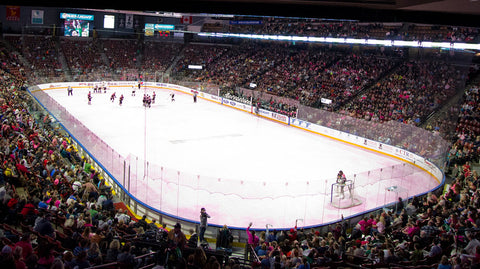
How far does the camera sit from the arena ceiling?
4473 millimetres

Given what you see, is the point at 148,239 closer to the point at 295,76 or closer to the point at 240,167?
the point at 240,167

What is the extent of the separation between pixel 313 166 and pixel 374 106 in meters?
8.86

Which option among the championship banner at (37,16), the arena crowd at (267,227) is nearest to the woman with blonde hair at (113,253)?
the arena crowd at (267,227)

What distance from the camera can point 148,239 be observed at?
26.8ft

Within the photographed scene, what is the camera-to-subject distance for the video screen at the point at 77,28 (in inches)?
1828

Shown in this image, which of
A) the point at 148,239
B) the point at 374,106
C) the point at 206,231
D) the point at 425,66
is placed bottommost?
the point at 206,231

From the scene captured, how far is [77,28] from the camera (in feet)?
154

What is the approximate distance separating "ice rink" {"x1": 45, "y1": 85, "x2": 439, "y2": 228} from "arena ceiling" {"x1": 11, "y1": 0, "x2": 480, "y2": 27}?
7.70 meters

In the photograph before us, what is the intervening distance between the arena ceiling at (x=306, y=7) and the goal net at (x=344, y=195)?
28.5ft

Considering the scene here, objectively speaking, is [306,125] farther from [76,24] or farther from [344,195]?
[76,24]

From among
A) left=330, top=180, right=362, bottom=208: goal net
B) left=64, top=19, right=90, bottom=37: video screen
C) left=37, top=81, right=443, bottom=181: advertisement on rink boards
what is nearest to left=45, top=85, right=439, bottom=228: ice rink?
left=330, top=180, right=362, bottom=208: goal net

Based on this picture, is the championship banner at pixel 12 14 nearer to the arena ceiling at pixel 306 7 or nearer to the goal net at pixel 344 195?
the goal net at pixel 344 195

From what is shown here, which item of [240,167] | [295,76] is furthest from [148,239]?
[295,76]

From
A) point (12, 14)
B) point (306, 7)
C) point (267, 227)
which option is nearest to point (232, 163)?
point (267, 227)
